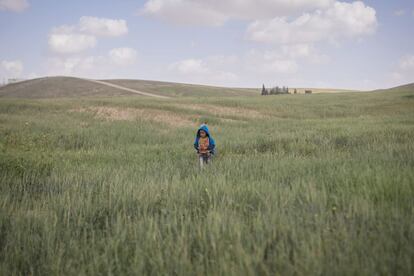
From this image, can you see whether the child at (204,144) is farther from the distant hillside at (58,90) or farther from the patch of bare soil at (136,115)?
the distant hillside at (58,90)

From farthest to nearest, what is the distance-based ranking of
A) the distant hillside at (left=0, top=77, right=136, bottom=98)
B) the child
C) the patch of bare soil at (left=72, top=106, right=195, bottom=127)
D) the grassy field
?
the distant hillside at (left=0, top=77, right=136, bottom=98) → the patch of bare soil at (left=72, top=106, right=195, bottom=127) → the child → the grassy field

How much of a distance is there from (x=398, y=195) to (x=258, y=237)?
182 centimetres

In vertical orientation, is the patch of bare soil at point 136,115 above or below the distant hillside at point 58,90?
below

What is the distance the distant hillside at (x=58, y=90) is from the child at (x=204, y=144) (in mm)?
67485

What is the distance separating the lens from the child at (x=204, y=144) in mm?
7367

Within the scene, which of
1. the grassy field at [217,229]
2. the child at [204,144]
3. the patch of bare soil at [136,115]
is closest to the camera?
the grassy field at [217,229]

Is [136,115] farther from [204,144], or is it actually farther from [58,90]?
[58,90]

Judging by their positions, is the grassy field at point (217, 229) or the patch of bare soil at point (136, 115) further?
the patch of bare soil at point (136, 115)

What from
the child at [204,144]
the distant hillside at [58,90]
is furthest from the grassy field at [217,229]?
the distant hillside at [58,90]

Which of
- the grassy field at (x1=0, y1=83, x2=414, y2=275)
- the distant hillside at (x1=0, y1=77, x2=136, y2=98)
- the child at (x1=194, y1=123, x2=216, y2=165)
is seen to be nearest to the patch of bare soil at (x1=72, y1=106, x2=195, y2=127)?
the child at (x1=194, y1=123, x2=216, y2=165)

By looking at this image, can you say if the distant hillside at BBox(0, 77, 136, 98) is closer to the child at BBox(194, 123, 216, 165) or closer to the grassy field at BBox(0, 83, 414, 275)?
the child at BBox(194, 123, 216, 165)

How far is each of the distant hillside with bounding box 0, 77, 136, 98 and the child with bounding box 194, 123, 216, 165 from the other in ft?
221

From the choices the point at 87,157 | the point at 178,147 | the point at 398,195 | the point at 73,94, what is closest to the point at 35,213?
the point at 398,195

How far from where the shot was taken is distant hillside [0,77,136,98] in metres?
71.9
